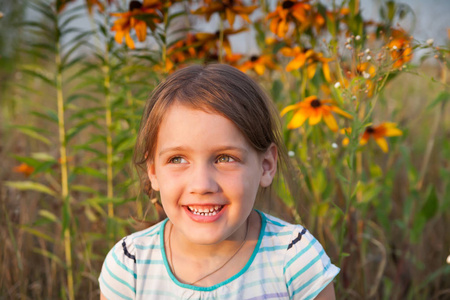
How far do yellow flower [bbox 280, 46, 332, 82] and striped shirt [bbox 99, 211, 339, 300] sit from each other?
2.68 ft

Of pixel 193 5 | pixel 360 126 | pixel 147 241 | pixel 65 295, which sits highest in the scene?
pixel 193 5

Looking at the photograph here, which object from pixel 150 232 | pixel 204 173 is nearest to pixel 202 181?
pixel 204 173

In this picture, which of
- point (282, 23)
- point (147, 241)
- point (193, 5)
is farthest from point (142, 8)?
point (147, 241)

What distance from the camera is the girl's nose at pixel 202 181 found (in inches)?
47.5

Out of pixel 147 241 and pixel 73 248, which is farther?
pixel 73 248

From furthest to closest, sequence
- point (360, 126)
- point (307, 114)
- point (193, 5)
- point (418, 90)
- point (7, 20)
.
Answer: point (418, 90)
point (7, 20)
point (193, 5)
point (307, 114)
point (360, 126)

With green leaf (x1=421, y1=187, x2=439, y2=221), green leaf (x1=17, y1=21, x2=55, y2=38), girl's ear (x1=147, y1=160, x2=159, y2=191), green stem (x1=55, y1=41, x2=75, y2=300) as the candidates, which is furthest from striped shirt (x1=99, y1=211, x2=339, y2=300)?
green leaf (x1=17, y1=21, x2=55, y2=38)

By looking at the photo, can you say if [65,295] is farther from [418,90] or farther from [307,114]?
[418,90]

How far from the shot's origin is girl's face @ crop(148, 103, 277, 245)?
123cm

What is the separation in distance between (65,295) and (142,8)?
53.2 inches

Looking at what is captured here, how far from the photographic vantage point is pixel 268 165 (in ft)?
4.74

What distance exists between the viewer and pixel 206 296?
135 centimetres

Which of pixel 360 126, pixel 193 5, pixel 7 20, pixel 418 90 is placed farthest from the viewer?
pixel 418 90

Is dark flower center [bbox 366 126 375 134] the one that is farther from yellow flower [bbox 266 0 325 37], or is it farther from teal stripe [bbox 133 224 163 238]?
teal stripe [bbox 133 224 163 238]
